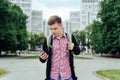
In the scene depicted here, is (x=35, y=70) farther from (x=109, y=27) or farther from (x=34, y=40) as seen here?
(x=34, y=40)

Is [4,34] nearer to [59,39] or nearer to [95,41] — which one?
[95,41]

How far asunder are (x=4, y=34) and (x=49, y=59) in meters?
58.1

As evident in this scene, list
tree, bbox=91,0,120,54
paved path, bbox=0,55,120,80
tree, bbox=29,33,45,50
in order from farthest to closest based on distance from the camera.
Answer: tree, bbox=29,33,45,50, tree, bbox=91,0,120,54, paved path, bbox=0,55,120,80

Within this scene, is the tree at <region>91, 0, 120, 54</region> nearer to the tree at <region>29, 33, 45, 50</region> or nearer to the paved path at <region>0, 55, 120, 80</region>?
the paved path at <region>0, 55, 120, 80</region>

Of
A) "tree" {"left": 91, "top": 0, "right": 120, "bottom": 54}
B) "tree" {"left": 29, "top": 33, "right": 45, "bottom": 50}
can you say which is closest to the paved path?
"tree" {"left": 91, "top": 0, "right": 120, "bottom": 54}

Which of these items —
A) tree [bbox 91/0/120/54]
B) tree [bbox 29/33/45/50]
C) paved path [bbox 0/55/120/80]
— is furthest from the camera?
tree [bbox 29/33/45/50]

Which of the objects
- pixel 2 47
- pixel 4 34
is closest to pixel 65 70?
pixel 4 34

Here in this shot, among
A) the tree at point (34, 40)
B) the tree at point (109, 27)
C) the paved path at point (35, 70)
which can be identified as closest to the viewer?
the paved path at point (35, 70)

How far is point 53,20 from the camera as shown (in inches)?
223

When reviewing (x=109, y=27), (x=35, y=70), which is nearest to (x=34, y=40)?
(x=109, y=27)

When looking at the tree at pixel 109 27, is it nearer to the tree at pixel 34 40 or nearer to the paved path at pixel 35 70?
the paved path at pixel 35 70

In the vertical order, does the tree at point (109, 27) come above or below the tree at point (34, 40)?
above

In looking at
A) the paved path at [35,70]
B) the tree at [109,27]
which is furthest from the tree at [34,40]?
the paved path at [35,70]

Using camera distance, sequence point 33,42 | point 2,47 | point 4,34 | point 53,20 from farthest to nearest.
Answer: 1. point 33,42
2. point 2,47
3. point 4,34
4. point 53,20
